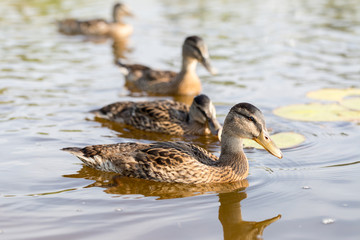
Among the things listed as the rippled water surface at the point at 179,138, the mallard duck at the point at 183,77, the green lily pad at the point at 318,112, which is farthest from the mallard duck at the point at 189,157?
the mallard duck at the point at 183,77

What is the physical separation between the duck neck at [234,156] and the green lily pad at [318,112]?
110 inches

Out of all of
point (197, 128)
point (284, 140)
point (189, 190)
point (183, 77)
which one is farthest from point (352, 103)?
point (189, 190)

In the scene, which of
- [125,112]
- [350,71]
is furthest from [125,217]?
[350,71]

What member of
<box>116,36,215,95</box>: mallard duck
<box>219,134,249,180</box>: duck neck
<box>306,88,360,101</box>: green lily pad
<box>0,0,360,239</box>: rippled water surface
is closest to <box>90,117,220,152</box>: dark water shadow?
<box>0,0,360,239</box>: rippled water surface

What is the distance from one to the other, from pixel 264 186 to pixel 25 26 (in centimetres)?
1393

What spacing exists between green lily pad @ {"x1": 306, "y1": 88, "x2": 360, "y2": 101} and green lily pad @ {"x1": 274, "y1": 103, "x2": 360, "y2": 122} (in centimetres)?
53

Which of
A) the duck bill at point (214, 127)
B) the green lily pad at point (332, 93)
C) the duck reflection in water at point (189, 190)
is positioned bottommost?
the duck reflection in water at point (189, 190)

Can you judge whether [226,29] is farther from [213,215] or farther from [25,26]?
[213,215]

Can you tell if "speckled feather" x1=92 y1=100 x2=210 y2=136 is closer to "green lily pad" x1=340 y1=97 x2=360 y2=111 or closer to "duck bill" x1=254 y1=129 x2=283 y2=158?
"duck bill" x1=254 y1=129 x2=283 y2=158

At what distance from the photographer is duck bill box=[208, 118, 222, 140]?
31.4 ft

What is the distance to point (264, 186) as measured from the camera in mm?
7391

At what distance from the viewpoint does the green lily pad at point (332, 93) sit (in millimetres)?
11375

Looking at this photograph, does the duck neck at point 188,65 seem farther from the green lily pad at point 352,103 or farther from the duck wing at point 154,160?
the duck wing at point 154,160

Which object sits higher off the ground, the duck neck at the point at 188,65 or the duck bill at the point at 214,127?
the duck neck at the point at 188,65
